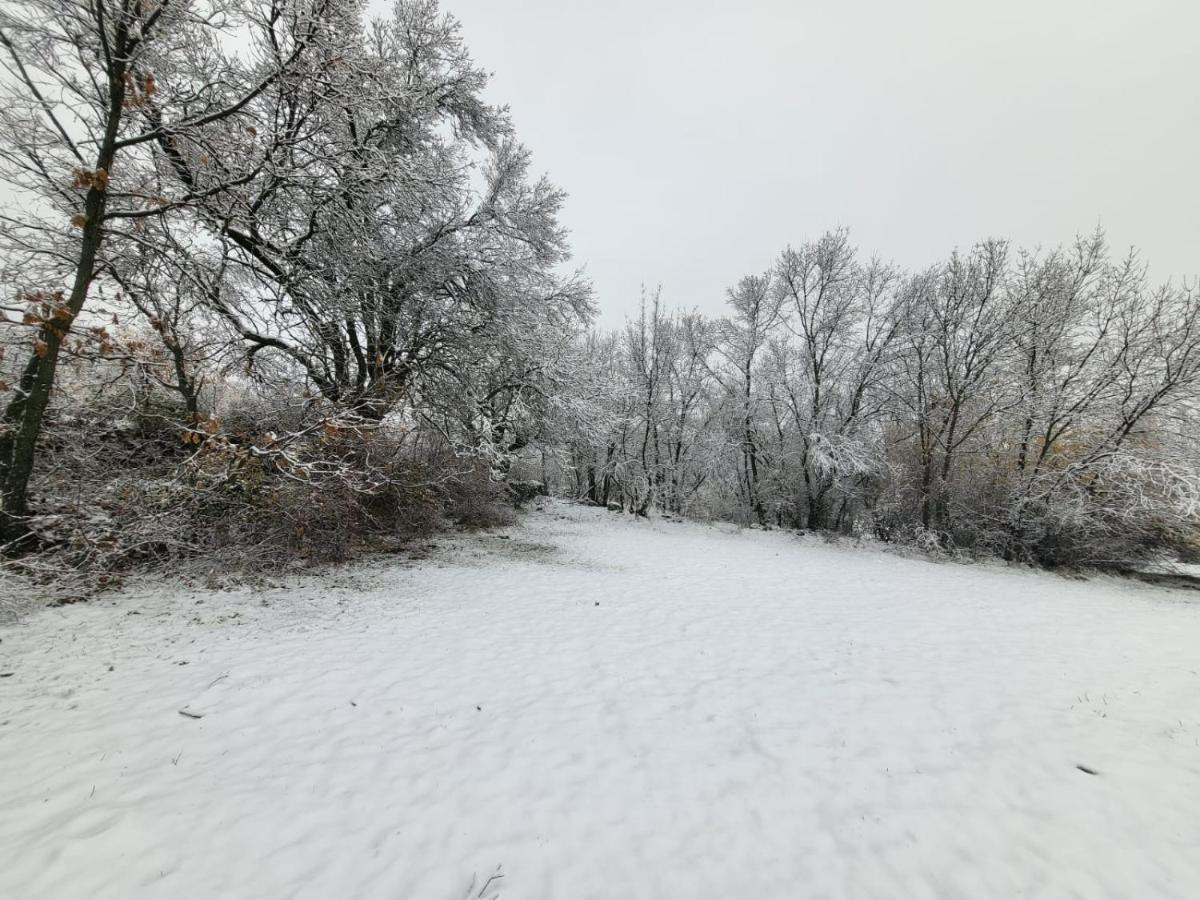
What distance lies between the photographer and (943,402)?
15133 mm

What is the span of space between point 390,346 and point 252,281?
2.62m

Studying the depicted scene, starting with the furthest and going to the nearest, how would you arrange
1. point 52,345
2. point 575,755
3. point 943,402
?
point 943,402 → point 52,345 → point 575,755

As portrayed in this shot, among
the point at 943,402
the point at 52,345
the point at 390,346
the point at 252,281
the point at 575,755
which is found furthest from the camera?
the point at 943,402

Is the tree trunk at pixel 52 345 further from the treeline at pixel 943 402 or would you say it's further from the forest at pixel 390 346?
the treeline at pixel 943 402

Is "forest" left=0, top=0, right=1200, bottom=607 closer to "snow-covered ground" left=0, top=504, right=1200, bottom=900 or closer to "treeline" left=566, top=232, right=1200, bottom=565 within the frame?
"treeline" left=566, top=232, right=1200, bottom=565

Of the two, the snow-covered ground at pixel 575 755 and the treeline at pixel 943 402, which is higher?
the treeline at pixel 943 402

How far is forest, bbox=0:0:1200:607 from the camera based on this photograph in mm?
5289

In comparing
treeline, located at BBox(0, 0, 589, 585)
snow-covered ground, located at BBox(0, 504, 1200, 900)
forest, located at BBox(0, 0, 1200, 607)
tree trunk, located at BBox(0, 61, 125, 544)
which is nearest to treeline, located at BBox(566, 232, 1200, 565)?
forest, located at BBox(0, 0, 1200, 607)

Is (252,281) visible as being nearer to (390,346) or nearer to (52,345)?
(390,346)

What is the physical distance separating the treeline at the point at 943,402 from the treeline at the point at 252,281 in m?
4.43

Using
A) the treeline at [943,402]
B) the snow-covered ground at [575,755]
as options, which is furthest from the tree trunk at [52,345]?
the treeline at [943,402]

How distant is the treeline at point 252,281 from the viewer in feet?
16.6

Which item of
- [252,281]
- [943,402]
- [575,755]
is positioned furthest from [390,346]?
[943,402]

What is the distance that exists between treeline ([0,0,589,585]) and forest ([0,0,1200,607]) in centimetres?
7
